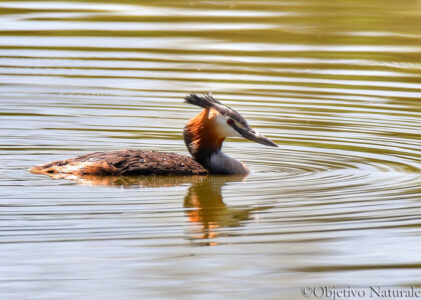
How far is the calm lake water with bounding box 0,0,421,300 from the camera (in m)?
7.74

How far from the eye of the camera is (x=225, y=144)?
42.7 feet

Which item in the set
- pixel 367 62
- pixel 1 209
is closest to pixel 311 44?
pixel 367 62

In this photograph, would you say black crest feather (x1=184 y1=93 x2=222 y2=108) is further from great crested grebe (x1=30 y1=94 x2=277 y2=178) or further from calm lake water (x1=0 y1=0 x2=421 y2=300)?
calm lake water (x1=0 y1=0 x2=421 y2=300)

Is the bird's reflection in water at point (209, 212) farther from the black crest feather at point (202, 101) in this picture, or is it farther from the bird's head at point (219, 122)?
the black crest feather at point (202, 101)

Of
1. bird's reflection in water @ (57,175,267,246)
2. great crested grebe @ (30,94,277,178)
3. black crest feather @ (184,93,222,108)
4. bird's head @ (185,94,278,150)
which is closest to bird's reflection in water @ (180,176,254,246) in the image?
bird's reflection in water @ (57,175,267,246)

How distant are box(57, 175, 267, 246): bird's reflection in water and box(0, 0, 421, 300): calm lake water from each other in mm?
28

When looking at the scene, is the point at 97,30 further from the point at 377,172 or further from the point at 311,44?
the point at 377,172

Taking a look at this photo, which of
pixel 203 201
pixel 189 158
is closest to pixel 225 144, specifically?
pixel 189 158

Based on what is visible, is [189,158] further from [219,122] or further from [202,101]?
[202,101]

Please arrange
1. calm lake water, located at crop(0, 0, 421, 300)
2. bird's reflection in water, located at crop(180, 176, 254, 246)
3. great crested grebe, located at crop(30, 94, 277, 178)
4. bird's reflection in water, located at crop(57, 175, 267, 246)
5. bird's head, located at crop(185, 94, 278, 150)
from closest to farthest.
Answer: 1. calm lake water, located at crop(0, 0, 421, 300)
2. bird's reflection in water, located at crop(180, 176, 254, 246)
3. bird's reflection in water, located at crop(57, 175, 267, 246)
4. great crested grebe, located at crop(30, 94, 277, 178)
5. bird's head, located at crop(185, 94, 278, 150)

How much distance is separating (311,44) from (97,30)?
11.2ft

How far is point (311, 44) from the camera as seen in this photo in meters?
19.1

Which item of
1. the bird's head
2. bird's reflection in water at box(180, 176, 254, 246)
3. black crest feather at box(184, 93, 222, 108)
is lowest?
bird's reflection in water at box(180, 176, 254, 246)

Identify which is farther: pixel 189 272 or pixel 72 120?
pixel 72 120
